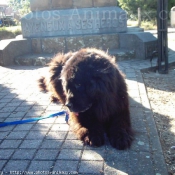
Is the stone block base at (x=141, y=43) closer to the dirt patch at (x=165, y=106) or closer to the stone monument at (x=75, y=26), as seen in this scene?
the stone monument at (x=75, y=26)

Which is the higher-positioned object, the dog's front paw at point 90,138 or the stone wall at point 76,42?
the stone wall at point 76,42

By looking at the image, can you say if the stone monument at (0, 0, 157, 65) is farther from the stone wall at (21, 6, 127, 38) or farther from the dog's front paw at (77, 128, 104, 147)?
the dog's front paw at (77, 128, 104, 147)

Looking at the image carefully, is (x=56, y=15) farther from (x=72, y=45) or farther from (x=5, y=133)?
(x=5, y=133)

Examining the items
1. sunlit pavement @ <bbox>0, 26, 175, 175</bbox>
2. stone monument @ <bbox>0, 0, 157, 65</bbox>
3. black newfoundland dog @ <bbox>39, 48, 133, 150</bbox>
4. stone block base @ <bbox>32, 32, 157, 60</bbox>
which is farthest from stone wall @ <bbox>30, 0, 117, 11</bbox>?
black newfoundland dog @ <bbox>39, 48, 133, 150</bbox>

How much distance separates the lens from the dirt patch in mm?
2741

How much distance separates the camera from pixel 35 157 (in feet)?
8.13

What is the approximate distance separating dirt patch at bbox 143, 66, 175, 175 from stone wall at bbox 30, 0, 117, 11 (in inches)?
111

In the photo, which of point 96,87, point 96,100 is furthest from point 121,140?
point 96,87

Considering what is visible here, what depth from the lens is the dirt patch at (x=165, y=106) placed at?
108 inches

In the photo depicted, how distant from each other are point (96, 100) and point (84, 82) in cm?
24

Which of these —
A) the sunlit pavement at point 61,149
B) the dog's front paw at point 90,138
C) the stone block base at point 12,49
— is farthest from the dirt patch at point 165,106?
the stone block base at point 12,49

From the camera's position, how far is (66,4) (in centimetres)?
755

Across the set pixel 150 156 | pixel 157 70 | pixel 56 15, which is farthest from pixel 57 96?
pixel 56 15

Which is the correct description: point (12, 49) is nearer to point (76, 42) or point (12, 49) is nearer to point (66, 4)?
point (76, 42)
